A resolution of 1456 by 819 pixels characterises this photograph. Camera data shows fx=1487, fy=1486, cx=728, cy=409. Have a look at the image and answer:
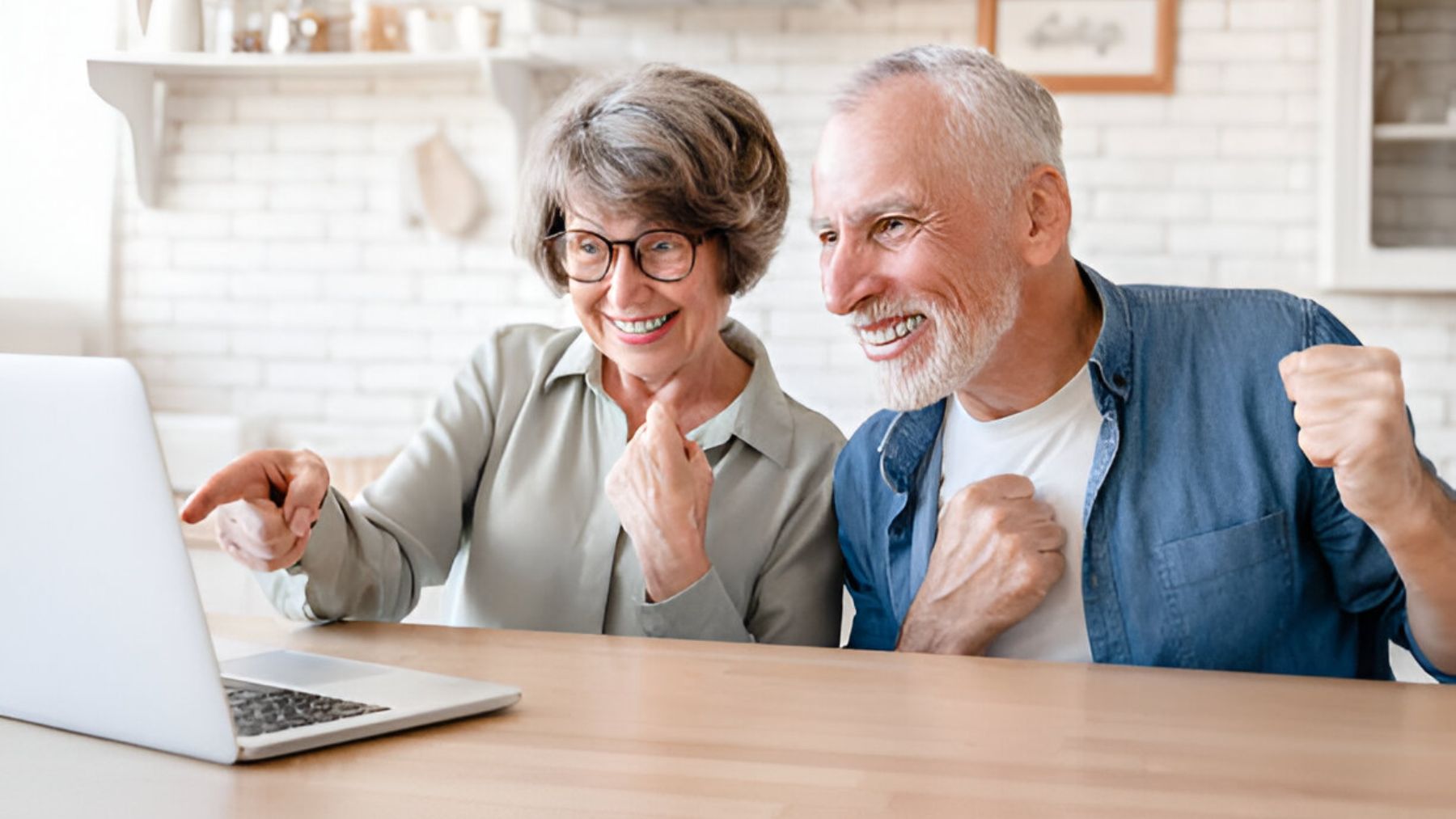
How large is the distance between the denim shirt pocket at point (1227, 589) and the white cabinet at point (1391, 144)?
2.04 metres

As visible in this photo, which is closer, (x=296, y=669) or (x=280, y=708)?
(x=280, y=708)

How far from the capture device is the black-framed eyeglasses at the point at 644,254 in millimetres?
1943

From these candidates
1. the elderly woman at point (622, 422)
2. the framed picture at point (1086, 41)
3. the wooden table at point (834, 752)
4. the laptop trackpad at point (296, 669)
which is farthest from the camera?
the framed picture at point (1086, 41)

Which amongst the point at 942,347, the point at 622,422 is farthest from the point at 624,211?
the point at 942,347

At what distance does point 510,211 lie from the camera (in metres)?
3.97

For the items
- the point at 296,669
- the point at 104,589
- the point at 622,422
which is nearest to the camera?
the point at 104,589

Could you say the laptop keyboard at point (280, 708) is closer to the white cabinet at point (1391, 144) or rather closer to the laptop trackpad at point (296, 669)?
the laptop trackpad at point (296, 669)

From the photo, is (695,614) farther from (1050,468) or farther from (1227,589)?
(1227,589)

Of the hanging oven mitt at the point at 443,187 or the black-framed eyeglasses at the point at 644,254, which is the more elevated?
the hanging oven mitt at the point at 443,187

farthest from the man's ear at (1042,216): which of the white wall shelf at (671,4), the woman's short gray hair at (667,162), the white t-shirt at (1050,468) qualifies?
the white wall shelf at (671,4)

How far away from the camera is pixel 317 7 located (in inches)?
159

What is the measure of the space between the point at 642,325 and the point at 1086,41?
207 cm

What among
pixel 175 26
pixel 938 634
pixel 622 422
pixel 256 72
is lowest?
pixel 938 634

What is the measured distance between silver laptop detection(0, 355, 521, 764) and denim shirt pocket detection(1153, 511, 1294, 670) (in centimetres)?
93
